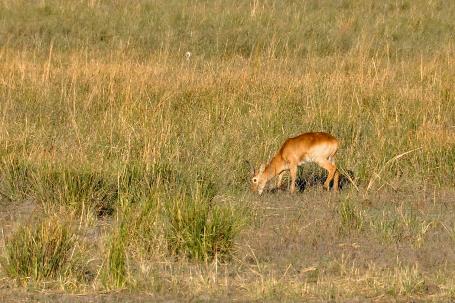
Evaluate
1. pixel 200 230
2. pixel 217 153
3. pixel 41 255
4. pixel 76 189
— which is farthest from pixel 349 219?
pixel 217 153

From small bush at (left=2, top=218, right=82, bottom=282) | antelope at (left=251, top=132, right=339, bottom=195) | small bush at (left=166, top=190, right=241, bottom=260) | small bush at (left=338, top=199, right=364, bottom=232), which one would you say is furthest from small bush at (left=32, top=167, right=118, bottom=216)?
small bush at (left=338, top=199, right=364, bottom=232)

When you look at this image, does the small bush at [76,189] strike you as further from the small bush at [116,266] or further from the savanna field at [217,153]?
the small bush at [116,266]

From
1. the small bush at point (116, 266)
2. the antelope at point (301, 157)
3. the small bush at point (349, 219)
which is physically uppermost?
the antelope at point (301, 157)

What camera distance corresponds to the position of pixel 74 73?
48.3ft

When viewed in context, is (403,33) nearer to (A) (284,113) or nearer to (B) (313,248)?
(A) (284,113)

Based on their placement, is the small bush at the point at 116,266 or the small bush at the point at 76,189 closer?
the small bush at the point at 116,266

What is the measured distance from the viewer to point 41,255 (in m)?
6.88

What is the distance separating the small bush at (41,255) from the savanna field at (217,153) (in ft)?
0.04

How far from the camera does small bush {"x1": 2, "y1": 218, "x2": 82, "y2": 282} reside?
6.85 m

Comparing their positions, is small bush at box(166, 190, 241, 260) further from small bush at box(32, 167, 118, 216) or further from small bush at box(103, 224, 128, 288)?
small bush at box(32, 167, 118, 216)

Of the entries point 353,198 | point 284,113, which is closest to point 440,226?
point 353,198

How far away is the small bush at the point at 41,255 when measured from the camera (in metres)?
6.85

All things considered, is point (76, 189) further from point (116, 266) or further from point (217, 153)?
point (217, 153)

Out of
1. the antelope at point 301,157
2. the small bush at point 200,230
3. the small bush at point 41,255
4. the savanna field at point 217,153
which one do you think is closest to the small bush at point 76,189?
the savanna field at point 217,153
